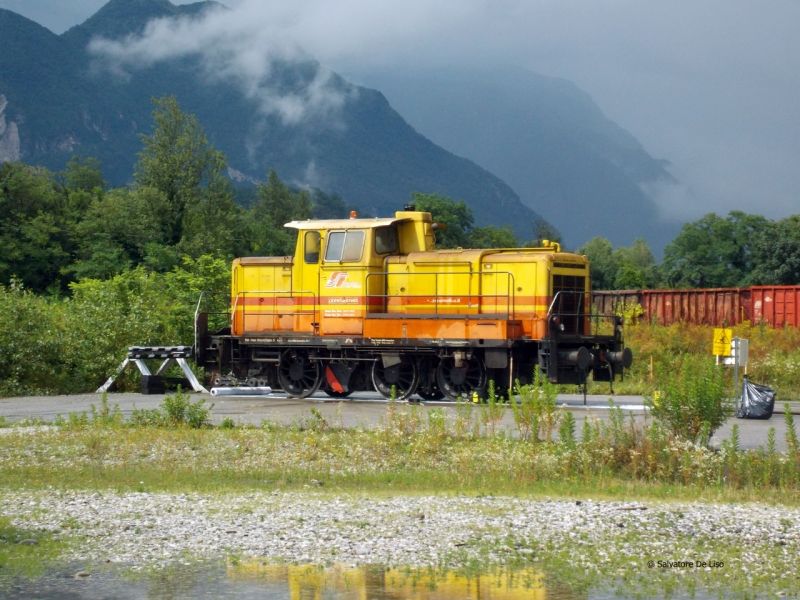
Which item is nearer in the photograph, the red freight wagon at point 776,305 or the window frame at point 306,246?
the window frame at point 306,246

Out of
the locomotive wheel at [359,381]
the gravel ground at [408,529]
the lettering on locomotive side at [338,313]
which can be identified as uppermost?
the lettering on locomotive side at [338,313]

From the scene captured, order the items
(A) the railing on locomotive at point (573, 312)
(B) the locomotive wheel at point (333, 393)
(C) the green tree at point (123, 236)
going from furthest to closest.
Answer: (C) the green tree at point (123, 236) → (B) the locomotive wheel at point (333, 393) → (A) the railing on locomotive at point (573, 312)

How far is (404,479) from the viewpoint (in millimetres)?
10789

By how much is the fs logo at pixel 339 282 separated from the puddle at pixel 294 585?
46.5 ft

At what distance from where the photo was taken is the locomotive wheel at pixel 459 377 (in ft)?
65.8

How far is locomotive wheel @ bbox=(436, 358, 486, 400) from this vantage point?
790 inches

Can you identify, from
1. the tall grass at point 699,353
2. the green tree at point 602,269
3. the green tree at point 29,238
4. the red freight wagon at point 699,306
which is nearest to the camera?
the tall grass at point 699,353

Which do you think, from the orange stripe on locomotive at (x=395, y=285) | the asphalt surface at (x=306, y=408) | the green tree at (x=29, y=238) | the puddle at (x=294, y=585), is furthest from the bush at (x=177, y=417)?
the green tree at (x=29, y=238)

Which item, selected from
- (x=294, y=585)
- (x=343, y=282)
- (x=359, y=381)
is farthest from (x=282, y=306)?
(x=294, y=585)

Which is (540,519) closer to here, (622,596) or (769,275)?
(622,596)

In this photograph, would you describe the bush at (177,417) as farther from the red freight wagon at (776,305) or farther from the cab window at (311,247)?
the red freight wagon at (776,305)

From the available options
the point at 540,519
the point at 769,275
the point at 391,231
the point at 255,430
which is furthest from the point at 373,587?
the point at 769,275

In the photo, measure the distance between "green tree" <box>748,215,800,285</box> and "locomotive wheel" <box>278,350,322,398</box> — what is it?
213 feet

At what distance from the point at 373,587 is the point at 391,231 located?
1541 centimetres
